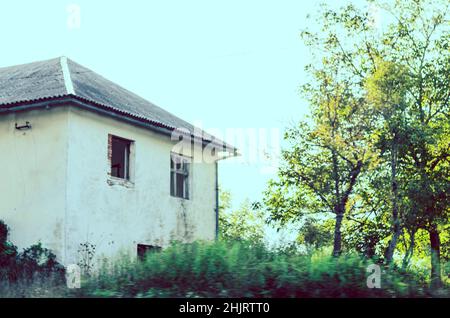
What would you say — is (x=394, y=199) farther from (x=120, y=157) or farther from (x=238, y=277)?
(x=238, y=277)

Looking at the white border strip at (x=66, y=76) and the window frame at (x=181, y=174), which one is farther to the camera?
the window frame at (x=181, y=174)

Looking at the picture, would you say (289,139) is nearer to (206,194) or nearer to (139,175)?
(206,194)

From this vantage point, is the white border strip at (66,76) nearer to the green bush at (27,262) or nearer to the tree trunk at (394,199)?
the green bush at (27,262)

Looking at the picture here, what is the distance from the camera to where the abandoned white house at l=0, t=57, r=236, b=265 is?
1778 centimetres

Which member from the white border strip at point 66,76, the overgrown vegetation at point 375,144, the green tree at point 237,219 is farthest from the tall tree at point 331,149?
the green tree at point 237,219

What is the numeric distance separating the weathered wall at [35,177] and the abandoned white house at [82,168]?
0.02 meters

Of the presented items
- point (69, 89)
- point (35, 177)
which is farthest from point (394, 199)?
point (35, 177)

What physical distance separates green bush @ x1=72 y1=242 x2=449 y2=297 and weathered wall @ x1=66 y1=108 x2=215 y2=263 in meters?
6.32

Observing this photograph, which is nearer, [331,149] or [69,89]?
[69,89]

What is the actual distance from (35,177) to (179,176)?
5.59m

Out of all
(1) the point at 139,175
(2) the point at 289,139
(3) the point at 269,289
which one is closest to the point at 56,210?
(1) the point at 139,175

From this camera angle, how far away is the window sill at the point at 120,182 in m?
19.1

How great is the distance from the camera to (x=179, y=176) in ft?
74.2

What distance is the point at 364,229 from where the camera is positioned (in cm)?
2867
